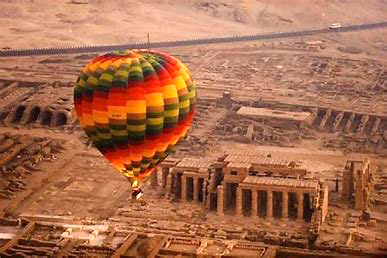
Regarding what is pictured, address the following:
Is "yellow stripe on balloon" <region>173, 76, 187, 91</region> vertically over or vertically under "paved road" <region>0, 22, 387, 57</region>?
over

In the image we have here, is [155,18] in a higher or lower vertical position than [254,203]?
lower

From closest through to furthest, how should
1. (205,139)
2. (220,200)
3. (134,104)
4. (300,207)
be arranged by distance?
1. (134,104)
2. (300,207)
3. (220,200)
4. (205,139)

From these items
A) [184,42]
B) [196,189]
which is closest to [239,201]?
[196,189]

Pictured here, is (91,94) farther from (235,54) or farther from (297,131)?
(235,54)

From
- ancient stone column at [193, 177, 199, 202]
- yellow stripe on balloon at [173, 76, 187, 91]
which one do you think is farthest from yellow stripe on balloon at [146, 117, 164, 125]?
ancient stone column at [193, 177, 199, 202]

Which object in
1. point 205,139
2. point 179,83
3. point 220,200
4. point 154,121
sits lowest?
point 205,139

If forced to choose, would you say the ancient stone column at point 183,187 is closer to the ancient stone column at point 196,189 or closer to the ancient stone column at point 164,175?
the ancient stone column at point 196,189

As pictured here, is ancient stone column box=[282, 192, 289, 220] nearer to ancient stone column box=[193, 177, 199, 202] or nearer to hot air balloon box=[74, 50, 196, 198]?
ancient stone column box=[193, 177, 199, 202]

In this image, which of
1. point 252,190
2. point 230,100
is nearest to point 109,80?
point 252,190

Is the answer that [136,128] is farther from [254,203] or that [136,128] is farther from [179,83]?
[254,203]
